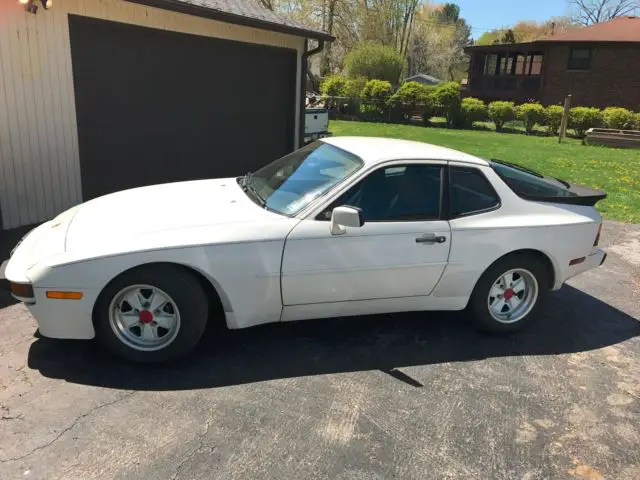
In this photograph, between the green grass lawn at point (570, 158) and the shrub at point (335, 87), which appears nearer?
the green grass lawn at point (570, 158)

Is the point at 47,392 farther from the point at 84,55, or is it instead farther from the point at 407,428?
the point at 84,55

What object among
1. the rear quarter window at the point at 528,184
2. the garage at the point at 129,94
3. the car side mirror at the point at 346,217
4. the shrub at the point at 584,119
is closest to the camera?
the car side mirror at the point at 346,217

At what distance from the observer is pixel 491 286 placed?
4.22 metres

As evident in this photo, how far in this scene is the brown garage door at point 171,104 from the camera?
6.83 meters

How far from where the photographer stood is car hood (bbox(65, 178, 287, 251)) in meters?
3.38

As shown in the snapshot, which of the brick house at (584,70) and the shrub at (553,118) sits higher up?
the brick house at (584,70)

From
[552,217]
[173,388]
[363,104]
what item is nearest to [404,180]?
[552,217]

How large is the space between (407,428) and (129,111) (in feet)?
19.8

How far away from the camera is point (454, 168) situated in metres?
4.17

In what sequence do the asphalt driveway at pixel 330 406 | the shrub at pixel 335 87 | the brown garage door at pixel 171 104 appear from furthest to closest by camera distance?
the shrub at pixel 335 87 → the brown garage door at pixel 171 104 → the asphalt driveway at pixel 330 406

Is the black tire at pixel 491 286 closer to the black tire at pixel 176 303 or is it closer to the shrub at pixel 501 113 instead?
the black tire at pixel 176 303

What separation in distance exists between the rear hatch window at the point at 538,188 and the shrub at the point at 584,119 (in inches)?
903

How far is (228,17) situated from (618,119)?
2237 centimetres

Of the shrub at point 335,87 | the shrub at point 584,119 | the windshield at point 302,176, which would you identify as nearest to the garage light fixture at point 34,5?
the windshield at point 302,176
